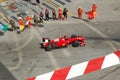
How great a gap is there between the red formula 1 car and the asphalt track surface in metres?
0.36

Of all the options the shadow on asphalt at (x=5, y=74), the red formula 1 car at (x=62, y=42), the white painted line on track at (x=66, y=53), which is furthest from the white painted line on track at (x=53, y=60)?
the shadow on asphalt at (x=5, y=74)

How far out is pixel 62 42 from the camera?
78.5ft

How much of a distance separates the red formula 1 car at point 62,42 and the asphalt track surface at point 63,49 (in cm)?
36

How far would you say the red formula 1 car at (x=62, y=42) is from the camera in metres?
23.9

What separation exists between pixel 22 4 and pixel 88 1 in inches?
273

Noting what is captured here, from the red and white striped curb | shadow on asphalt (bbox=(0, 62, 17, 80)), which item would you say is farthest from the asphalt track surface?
the red and white striped curb

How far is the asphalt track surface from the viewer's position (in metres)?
21.8

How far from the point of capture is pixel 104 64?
54.5 feet

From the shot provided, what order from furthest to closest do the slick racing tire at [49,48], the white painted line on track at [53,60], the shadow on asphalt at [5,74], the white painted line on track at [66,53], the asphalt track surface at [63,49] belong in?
the slick racing tire at [49,48] < the white painted line on track at [66,53] < the white painted line on track at [53,60] < the asphalt track surface at [63,49] < the shadow on asphalt at [5,74]

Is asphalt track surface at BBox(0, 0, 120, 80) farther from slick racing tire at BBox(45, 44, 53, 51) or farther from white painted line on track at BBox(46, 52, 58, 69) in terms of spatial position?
slick racing tire at BBox(45, 44, 53, 51)

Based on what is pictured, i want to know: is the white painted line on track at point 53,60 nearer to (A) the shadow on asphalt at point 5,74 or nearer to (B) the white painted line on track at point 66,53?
(B) the white painted line on track at point 66,53

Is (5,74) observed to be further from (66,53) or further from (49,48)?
(66,53)

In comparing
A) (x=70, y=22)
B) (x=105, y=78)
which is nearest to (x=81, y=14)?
(x=70, y=22)

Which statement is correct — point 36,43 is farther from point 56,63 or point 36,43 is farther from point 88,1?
point 88,1
